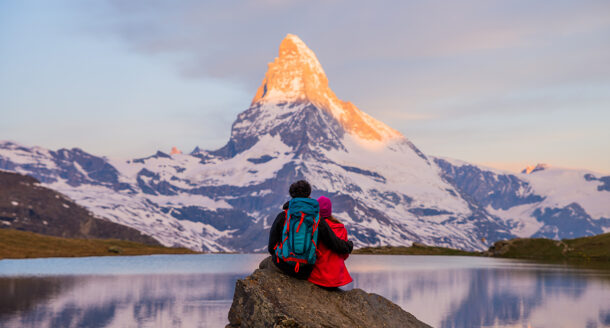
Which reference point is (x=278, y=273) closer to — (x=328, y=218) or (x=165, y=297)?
(x=328, y=218)

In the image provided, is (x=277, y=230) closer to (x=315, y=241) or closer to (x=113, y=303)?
(x=315, y=241)

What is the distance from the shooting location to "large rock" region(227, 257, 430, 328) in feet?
72.4

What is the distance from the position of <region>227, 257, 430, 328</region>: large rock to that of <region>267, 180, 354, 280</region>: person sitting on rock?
409 mm

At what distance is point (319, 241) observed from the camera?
915 inches

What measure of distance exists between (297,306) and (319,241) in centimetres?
234

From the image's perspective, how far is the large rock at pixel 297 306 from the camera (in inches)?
869

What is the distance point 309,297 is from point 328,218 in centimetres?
285

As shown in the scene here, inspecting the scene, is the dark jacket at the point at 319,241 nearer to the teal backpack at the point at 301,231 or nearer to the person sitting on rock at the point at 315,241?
the person sitting on rock at the point at 315,241

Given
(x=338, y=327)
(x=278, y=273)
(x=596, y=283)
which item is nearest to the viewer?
(x=338, y=327)

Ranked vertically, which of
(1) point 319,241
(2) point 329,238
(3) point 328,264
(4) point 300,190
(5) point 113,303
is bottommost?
(5) point 113,303

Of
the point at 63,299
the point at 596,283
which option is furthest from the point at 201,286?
the point at 596,283

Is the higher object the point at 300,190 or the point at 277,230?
the point at 300,190

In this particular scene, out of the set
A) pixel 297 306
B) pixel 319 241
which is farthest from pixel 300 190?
pixel 297 306

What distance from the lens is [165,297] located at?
81.5 meters
